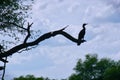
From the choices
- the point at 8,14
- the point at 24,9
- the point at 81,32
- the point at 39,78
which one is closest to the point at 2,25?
the point at 8,14

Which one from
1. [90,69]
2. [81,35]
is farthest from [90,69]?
[81,35]

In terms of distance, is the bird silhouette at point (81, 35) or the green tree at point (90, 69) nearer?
the bird silhouette at point (81, 35)

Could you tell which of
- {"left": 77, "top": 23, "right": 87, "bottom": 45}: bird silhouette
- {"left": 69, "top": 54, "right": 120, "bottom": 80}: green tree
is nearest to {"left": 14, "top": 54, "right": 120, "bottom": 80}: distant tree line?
{"left": 69, "top": 54, "right": 120, "bottom": 80}: green tree

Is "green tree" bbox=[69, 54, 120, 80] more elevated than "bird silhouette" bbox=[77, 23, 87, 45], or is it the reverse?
"green tree" bbox=[69, 54, 120, 80]

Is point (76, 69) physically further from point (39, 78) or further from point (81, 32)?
point (81, 32)

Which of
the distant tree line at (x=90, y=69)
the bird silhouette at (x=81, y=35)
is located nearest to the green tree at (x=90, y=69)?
the distant tree line at (x=90, y=69)

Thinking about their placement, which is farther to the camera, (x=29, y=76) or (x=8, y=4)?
(x=29, y=76)

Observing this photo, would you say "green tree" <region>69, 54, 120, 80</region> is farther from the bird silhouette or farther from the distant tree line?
the bird silhouette

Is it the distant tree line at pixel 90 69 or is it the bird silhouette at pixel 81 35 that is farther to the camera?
the distant tree line at pixel 90 69

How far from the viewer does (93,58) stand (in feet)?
541

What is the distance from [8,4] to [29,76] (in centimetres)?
16024

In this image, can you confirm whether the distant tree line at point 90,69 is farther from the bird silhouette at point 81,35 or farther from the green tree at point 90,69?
the bird silhouette at point 81,35

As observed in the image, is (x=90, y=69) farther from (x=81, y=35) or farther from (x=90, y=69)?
(x=81, y=35)

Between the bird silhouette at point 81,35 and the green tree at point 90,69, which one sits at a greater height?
the green tree at point 90,69
